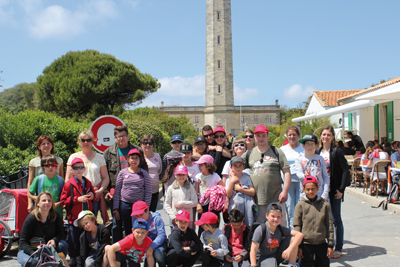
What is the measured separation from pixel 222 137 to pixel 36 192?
3.13 m

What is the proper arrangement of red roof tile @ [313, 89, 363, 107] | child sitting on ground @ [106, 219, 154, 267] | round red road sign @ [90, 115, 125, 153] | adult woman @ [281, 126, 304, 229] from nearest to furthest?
1. child sitting on ground @ [106, 219, 154, 267]
2. adult woman @ [281, 126, 304, 229]
3. round red road sign @ [90, 115, 125, 153]
4. red roof tile @ [313, 89, 363, 107]

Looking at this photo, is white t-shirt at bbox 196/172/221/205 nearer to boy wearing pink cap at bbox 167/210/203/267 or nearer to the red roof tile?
boy wearing pink cap at bbox 167/210/203/267

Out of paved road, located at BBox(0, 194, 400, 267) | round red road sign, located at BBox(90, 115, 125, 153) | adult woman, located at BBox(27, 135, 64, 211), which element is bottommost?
paved road, located at BBox(0, 194, 400, 267)

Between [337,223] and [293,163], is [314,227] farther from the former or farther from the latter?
[293,163]

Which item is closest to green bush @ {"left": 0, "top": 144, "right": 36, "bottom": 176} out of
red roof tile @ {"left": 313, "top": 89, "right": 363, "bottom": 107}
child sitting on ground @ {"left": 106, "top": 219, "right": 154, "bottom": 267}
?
child sitting on ground @ {"left": 106, "top": 219, "right": 154, "bottom": 267}

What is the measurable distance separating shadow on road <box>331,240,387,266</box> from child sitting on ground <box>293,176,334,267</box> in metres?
0.68

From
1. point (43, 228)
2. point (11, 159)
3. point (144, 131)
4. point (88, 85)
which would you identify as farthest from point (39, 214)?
point (88, 85)

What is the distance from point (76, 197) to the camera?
4.72 meters

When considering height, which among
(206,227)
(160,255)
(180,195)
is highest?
(180,195)

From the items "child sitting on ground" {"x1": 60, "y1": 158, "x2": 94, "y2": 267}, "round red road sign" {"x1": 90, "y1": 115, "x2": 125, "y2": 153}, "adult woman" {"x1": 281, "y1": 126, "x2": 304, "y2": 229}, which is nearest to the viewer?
"child sitting on ground" {"x1": 60, "y1": 158, "x2": 94, "y2": 267}

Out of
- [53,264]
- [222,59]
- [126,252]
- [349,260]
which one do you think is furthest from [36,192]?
[222,59]

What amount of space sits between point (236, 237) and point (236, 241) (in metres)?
0.05

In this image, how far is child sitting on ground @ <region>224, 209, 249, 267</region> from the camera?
4.32 meters

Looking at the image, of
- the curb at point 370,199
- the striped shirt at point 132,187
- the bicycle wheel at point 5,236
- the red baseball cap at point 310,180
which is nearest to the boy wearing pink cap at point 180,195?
the striped shirt at point 132,187
